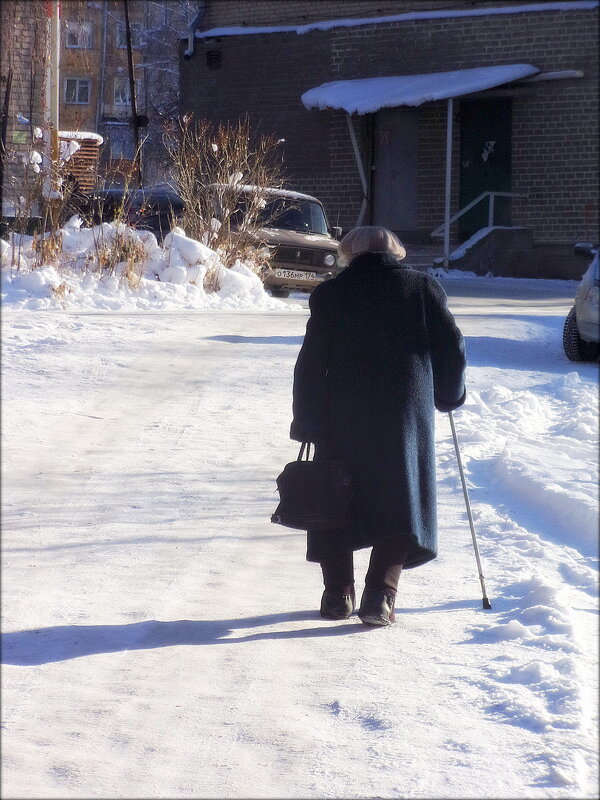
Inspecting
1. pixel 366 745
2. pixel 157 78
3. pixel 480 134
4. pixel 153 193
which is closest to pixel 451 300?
pixel 153 193

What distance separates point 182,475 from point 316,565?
56.9 inches

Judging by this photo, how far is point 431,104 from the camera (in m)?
23.2

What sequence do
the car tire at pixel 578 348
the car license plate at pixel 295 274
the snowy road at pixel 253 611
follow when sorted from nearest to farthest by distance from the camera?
the snowy road at pixel 253 611, the car tire at pixel 578 348, the car license plate at pixel 295 274

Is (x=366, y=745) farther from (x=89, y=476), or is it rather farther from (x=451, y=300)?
(x=451, y=300)

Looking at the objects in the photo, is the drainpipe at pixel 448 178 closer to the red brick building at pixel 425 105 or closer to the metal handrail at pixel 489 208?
the red brick building at pixel 425 105

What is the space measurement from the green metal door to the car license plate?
1037 centimetres

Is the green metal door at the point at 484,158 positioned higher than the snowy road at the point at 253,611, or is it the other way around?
the green metal door at the point at 484,158

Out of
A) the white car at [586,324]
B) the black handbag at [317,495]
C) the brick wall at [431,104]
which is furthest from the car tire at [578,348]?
the brick wall at [431,104]

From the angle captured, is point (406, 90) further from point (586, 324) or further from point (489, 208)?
point (586, 324)

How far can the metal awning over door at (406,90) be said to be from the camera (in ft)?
67.6

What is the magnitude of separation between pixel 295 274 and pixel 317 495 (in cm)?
1033

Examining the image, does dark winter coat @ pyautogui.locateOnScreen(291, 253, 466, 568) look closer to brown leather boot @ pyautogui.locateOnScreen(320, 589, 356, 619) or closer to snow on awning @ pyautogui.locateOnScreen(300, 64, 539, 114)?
brown leather boot @ pyautogui.locateOnScreen(320, 589, 356, 619)

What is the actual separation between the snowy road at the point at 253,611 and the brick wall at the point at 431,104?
15115 millimetres

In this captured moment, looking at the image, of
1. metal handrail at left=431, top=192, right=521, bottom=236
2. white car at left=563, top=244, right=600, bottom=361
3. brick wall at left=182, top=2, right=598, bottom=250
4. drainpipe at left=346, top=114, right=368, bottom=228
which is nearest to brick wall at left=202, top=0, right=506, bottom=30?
brick wall at left=182, top=2, right=598, bottom=250
